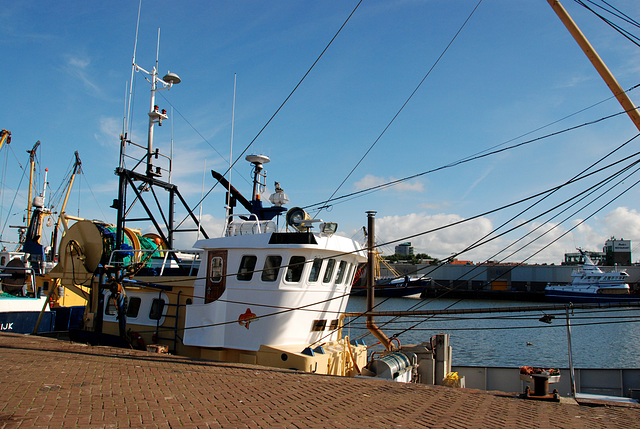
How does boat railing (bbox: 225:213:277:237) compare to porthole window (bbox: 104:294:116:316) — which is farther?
porthole window (bbox: 104:294:116:316)

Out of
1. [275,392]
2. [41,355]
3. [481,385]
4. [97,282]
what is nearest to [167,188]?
[97,282]

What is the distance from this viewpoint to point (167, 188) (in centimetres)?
1580

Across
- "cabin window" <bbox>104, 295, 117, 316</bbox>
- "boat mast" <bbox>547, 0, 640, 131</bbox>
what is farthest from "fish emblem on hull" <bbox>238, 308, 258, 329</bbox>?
"boat mast" <bbox>547, 0, 640, 131</bbox>

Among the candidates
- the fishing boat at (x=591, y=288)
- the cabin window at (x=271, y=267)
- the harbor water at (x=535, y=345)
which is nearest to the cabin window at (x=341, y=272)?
the cabin window at (x=271, y=267)

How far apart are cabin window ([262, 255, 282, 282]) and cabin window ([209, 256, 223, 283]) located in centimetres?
134

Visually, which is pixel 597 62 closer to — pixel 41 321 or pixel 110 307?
pixel 110 307

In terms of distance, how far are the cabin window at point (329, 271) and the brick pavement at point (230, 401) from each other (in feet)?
10.0

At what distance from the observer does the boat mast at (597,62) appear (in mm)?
9258

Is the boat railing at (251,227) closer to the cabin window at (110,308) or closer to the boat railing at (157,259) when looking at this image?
the boat railing at (157,259)

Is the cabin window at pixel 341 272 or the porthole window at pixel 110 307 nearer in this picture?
the cabin window at pixel 341 272

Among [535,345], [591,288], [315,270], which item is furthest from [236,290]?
[591,288]

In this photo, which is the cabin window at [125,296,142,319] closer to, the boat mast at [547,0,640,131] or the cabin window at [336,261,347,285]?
the cabin window at [336,261,347,285]

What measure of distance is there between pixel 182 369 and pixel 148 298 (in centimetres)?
463

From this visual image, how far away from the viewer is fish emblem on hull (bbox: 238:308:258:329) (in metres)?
11.3
